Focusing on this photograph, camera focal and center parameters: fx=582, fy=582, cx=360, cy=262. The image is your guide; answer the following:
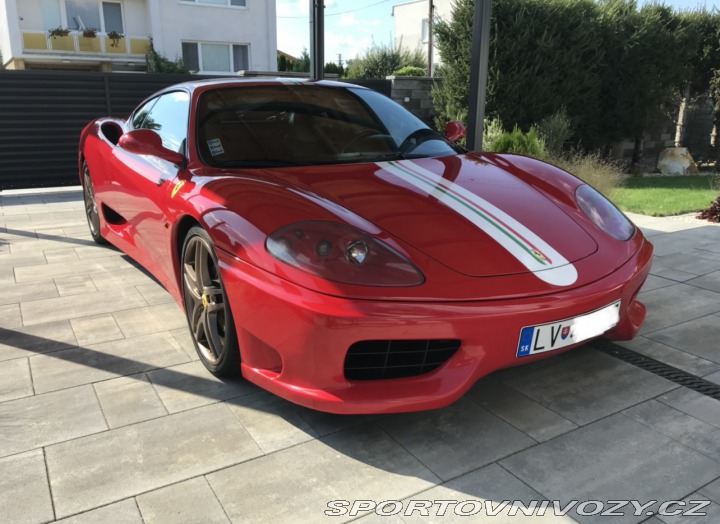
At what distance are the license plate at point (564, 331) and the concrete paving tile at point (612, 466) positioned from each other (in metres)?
0.33

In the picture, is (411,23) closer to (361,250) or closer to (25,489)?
(361,250)

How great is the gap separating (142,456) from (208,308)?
0.68 metres

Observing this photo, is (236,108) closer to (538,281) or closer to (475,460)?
(538,281)

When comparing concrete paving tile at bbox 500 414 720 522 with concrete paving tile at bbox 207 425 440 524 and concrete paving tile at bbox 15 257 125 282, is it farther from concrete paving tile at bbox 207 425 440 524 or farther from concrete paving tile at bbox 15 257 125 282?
concrete paving tile at bbox 15 257 125 282

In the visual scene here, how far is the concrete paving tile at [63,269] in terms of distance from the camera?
4055 mm

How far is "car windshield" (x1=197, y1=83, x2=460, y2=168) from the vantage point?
277 cm

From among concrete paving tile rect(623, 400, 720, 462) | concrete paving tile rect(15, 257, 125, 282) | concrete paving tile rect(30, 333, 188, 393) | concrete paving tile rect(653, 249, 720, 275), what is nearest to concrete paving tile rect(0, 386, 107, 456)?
concrete paving tile rect(30, 333, 188, 393)

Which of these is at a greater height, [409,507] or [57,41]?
[57,41]

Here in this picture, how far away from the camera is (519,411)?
2256 millimetres

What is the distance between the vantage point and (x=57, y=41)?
70.8 ft

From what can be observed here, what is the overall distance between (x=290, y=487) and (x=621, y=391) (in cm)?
143

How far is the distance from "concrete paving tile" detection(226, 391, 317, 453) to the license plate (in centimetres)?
83

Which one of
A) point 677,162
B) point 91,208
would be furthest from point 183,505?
point 677,162

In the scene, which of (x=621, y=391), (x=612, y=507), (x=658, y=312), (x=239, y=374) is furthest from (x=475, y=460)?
(x=658, y=312)
